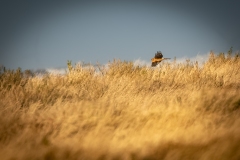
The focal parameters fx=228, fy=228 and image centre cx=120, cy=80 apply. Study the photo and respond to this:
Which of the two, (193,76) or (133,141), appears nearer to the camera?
(133,141)

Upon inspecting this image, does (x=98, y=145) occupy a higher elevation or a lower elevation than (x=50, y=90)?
lower

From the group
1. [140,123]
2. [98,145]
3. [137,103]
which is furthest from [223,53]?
[98,145]

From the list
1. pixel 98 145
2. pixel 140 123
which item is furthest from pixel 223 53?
pixel 98 145

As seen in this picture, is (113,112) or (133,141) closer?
(133,141)

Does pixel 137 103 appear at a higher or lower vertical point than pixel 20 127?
higher

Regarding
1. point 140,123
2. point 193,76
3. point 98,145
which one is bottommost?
point 98,145

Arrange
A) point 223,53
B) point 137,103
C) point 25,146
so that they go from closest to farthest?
point 25,146 < point 137,103 < point 223,53

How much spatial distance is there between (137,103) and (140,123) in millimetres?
681

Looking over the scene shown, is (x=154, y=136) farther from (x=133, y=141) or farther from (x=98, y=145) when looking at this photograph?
(x=98, y=145)

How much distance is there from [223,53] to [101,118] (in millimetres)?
7706

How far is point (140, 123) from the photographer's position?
9.83ft

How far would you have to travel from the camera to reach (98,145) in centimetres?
254

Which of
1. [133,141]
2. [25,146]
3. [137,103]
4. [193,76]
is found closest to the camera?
[25,146]

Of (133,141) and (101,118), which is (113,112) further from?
(133,141)
